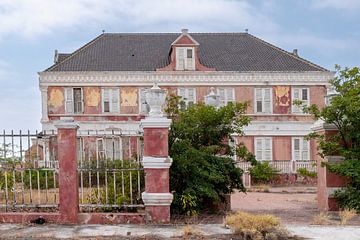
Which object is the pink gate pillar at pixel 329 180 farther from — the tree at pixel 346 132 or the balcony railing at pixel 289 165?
the balcony railing at pixel 289 165

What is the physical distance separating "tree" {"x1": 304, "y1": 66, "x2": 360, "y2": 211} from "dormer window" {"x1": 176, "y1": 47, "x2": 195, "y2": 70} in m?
20.0

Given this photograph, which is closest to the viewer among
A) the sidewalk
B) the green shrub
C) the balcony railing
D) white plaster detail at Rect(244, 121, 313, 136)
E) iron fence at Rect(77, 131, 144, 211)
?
the sidewalk

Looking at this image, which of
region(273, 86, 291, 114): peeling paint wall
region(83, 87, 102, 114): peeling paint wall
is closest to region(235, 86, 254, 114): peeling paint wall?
region(273, 86, 291, 114): peeling paint wall

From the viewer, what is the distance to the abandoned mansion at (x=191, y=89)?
33.9 meters

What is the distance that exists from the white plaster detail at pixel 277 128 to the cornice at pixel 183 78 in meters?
2.67

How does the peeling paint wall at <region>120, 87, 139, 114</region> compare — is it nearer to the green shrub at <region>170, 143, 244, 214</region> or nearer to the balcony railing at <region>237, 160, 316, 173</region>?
the balcony railing at <region>237, 160, 316, 173</region>

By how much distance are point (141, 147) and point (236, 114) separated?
110 inches

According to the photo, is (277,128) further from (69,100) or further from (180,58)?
(69,100)

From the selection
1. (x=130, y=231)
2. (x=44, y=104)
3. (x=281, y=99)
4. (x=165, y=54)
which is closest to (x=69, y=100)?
(x=44, y=104)

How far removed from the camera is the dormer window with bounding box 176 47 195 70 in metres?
34.7

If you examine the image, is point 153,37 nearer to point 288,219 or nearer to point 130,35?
point 130,35

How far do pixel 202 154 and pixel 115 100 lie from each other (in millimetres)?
21460

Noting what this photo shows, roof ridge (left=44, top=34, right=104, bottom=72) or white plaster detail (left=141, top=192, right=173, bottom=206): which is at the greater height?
roof ridge (left=44, top=34, right=104, bottom=72)

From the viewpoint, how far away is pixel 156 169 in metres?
12.2
